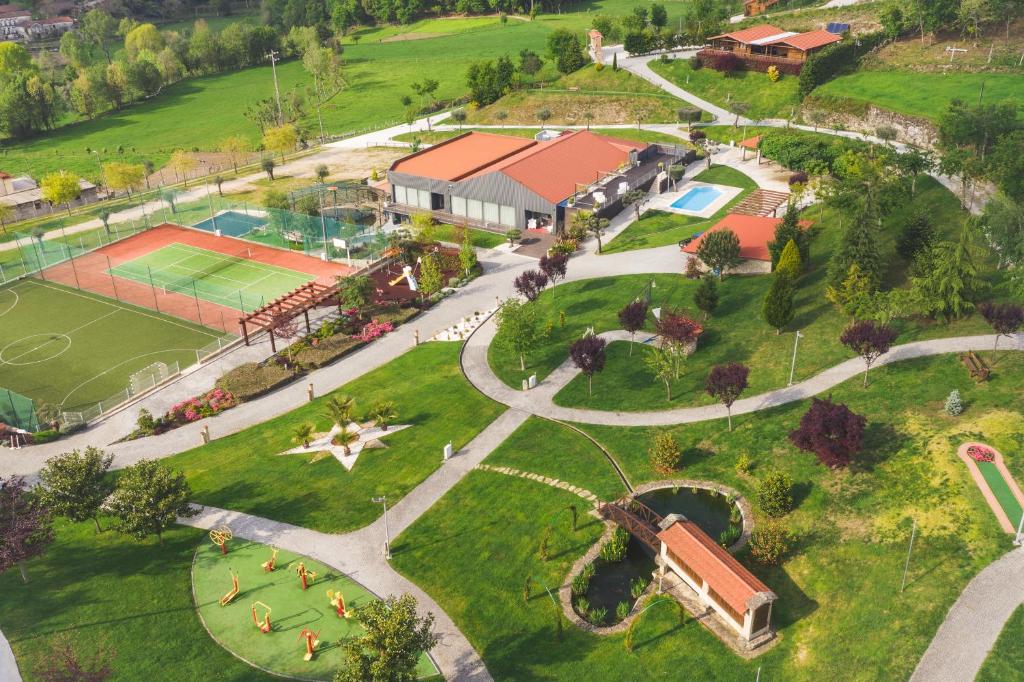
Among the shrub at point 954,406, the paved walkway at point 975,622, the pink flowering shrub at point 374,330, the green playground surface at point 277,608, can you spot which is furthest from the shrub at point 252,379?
the paved walkway at point 975,622

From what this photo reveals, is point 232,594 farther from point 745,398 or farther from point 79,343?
point 79,343

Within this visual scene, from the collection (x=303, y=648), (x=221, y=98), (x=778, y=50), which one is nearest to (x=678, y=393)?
(x=303, y=648)

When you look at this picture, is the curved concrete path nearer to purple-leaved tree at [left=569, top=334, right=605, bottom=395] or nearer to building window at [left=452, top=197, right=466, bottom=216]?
purple-leaved tree at [left=569, top=334, right=605, bottom=395]

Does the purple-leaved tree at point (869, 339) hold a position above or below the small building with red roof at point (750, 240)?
above

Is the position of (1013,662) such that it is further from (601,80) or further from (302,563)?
(601,80)

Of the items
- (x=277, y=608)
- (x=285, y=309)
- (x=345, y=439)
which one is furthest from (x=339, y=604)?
(x=285, y=309)

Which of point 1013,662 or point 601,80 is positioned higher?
point 601,80

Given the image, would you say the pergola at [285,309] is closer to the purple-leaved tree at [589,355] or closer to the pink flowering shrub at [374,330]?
the pink flowering shrub at [374,330]
